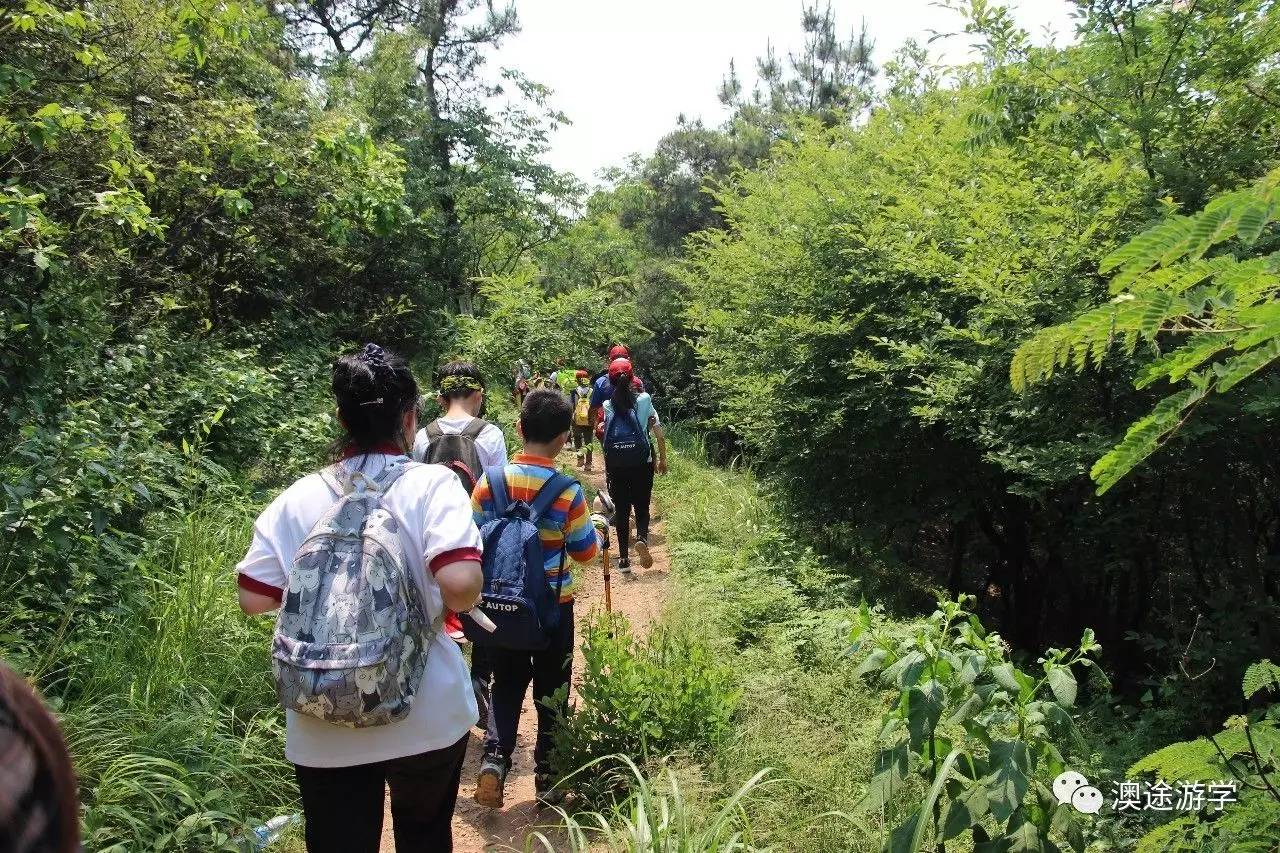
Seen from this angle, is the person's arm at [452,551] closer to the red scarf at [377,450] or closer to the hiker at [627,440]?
the red scarf at [377,450]

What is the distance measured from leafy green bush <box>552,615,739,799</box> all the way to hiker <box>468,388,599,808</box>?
0.12 metres

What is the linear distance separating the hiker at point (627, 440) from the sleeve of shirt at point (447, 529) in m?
4.44

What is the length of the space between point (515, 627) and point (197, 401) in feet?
14.1

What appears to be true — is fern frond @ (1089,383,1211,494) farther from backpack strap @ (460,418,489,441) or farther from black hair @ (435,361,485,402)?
black hair @ (435,361,485,402)

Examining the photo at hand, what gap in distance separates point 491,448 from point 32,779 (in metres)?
3.74

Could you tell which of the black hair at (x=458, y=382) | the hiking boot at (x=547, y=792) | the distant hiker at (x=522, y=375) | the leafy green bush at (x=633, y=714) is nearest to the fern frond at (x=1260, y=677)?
the leafy green bush at (x=633, y=714)

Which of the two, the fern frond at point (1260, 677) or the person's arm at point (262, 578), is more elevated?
the person's arm at point (262, 578)

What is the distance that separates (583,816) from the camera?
3.49m

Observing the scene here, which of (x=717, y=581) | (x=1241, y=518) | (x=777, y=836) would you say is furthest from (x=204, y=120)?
(x=1241, y=518)

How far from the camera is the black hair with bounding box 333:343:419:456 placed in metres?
2.40

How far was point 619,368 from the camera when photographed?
676 cm

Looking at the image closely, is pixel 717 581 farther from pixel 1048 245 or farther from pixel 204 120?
pixel 204 120

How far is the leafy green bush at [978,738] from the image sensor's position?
224 cm

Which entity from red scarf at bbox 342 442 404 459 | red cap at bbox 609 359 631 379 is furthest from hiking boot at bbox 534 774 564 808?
red cap at bbox 609 359 631 379
